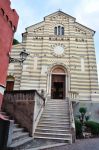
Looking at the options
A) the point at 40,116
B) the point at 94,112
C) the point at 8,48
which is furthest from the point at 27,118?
the point at 94,112

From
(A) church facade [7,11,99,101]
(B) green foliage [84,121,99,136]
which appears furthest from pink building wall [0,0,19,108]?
(A) church facade [7,11,99,101]

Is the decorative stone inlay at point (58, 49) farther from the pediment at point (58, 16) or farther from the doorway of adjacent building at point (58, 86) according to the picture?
the pediment at point (58, 16)

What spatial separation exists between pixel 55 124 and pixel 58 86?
9537 mm

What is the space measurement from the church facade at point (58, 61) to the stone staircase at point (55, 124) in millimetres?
4394

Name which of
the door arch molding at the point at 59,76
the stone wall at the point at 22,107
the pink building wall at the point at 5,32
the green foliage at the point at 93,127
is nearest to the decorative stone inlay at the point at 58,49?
the door arch molding at the point at 59,76

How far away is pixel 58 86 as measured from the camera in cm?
2047

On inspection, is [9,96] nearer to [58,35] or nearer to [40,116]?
[40,116]

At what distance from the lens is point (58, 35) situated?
21656 millimetres

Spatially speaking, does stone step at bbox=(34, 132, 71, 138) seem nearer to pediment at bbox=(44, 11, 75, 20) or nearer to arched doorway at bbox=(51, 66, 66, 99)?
arched doorway at bbox=(51, 66, 66, 99)

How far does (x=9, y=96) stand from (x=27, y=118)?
2003mm

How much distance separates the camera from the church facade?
19.3 m

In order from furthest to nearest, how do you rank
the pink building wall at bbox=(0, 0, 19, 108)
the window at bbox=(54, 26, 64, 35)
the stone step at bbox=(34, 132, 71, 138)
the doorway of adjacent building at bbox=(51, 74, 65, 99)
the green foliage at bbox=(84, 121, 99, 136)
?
the window at bbox=(54, 26, 64, 35) < the doorway of adjacent building at bbox=(51, 74, 65, 99) < the green foliage at bbox=(84, 121, 99, 136) < the stone step at bbox=(34, 132, 71, 138) < the pink building wall at bbox=(0, 0, 19, 108)

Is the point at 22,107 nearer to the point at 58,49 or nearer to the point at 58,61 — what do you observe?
→ the point at 58,61

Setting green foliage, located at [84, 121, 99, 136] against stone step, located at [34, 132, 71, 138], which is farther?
green foliage, located at [84, 121, 99, 136]
